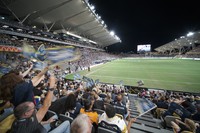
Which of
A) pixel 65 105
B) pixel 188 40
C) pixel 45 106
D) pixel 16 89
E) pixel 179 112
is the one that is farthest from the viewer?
pixel 188 40

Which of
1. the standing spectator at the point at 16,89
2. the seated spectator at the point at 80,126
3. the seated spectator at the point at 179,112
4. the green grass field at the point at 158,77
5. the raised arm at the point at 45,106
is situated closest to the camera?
the seated spectator at the point at 80,126

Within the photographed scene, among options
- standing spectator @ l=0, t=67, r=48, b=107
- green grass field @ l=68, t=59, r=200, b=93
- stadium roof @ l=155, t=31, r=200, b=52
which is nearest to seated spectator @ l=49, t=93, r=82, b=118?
standing spectator @ l=0, t=67, r=48, b=107

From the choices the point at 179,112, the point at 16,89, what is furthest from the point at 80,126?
the point at 179,112

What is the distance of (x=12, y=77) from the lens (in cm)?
292

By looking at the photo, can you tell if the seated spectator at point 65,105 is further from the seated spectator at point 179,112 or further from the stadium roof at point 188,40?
the stadium roof at point 188,40

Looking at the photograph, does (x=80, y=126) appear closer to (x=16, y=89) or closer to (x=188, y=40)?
(x=16, y=89)

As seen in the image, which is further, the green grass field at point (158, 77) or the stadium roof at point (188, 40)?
the stadium roof at point (188, 40)

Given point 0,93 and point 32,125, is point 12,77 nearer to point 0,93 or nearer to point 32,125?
point 0,93

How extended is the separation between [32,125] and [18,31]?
28.2 meters

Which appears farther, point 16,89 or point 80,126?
point 16,89

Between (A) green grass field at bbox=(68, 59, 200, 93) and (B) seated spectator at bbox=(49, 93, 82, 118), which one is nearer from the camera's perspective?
(B) seated spectator at bbox=(49, 93, 82, 118)

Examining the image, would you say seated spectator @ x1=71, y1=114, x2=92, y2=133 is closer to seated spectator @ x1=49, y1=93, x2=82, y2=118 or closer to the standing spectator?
the standing spectator

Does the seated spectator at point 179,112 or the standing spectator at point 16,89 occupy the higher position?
the standing spectator at point 16,89

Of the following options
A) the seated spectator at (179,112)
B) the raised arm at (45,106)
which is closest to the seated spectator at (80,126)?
the raised arm at (45,106)
